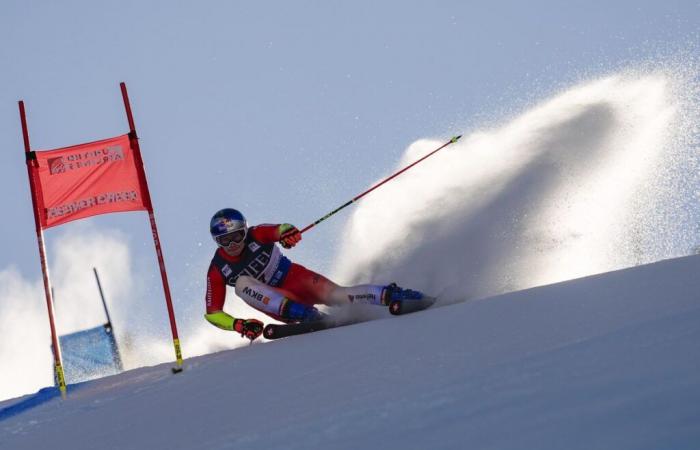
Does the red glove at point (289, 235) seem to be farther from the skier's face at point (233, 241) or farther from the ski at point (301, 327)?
the ski at point (301, 327)

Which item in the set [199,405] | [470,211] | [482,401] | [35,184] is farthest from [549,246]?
[482,401]

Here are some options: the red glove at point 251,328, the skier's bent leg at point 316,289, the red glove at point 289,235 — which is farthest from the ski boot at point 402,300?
the red glove at point 289,235

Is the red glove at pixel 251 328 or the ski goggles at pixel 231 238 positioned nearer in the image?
the red glove at pixel 251 328

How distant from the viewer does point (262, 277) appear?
8.27m

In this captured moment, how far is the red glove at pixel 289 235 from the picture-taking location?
26.5 feet

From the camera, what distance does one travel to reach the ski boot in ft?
22.9

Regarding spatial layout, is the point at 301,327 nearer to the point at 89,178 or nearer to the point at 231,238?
the point at 231,238

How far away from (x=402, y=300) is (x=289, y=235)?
144 cm

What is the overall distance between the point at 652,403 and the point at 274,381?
251 centimetres

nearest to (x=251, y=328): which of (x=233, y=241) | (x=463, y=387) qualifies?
(x=233, y=241)

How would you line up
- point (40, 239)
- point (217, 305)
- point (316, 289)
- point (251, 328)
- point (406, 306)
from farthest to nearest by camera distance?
point (316, 289) < point (217, 305) < point (40, 239) < point (251, 328) < point (406, 306)

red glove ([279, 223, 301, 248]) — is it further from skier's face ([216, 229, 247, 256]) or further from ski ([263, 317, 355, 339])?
ski ([263, 317, 355, 339])

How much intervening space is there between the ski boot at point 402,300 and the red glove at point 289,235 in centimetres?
116

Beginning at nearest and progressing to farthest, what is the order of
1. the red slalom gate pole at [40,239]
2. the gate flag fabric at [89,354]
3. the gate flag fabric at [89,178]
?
the red slalom gate pole at [40,239]
the gate flag fabric at [89,178]
the gate flag fabric at [89,354]
